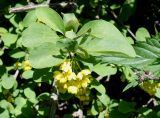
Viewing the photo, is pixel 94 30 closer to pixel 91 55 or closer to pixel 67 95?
pixel 91 55

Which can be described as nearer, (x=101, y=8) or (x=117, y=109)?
(x=117, y=109)

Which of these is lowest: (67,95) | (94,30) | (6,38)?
(67,95)

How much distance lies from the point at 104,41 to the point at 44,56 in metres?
0.19

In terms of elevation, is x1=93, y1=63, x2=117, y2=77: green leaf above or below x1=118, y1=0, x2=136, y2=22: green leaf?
above

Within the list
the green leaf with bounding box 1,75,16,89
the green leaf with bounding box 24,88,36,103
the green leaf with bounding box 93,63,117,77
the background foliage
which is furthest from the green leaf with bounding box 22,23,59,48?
the green leaf with bounding box 24,88,36,103

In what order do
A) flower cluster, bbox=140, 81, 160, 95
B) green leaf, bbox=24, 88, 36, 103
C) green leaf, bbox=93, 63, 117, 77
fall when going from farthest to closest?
green leaf, bbox=24, 88, 36, 103
flower cluster, bbox=140, 81, 160, 95
green leaf, bbox=93, 63, 117, 77

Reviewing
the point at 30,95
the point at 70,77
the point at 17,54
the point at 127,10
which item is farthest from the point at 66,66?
the point at 127,10

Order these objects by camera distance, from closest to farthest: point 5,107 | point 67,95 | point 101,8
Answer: point 67,95 → point 5,107 → point 101,8

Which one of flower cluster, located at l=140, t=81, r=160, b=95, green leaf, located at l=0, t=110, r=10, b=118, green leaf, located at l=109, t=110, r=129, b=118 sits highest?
flower cluster, located at l=140, t=81, r=160, b=95

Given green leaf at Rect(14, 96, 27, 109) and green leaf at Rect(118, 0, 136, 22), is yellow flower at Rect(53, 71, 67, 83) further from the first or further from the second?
green leaf at Rect(118, 0, 136, 22)

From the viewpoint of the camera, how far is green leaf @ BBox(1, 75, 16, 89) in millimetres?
→ 1796

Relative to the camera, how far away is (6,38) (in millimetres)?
1783

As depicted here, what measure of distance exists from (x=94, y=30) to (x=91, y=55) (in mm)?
83

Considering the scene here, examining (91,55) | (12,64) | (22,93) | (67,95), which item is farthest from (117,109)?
(91,55)
